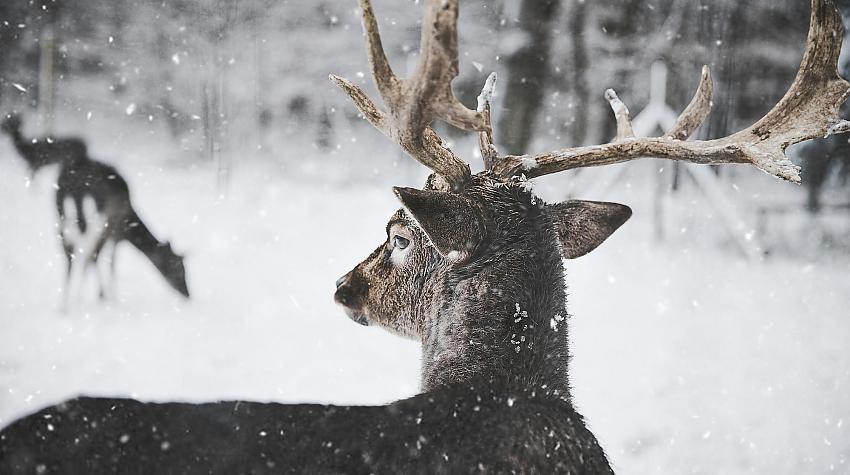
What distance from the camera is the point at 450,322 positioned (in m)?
1.77

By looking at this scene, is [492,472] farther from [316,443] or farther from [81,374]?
[81,374]

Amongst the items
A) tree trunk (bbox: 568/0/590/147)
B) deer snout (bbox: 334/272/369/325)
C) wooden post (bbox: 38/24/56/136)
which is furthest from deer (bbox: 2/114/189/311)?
deer snout (bbox: 334/272/369/325)

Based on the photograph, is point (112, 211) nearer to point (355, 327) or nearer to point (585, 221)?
point (355, 327)

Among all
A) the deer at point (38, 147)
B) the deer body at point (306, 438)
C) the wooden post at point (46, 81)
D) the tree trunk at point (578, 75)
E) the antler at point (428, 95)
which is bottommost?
the deer body at point (306, 438)

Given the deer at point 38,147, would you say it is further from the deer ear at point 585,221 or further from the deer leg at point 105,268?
the deer ear at point 585,221

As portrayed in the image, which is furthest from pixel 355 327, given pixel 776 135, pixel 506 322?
pixel 776 135

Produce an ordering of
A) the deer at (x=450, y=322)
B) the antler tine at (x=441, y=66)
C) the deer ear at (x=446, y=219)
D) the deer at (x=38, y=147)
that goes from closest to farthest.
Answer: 1. the antler tine at (x=441, y=66)
2. the deer at (x=450, y=322)
3. the deer ear at (x=446, y=219)
4. the deer at (x=38, y=147)

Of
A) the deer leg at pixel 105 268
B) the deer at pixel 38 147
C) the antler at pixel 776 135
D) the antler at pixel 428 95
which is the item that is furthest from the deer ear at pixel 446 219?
the deer at pixel 38 147

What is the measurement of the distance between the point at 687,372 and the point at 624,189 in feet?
5.62

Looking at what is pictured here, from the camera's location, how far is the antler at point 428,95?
4.48ft

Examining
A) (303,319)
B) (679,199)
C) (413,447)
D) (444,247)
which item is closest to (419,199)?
(444,247)

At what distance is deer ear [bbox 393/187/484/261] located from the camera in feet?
5.05

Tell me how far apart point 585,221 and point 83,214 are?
423 cm

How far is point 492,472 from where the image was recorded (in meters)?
1.40
